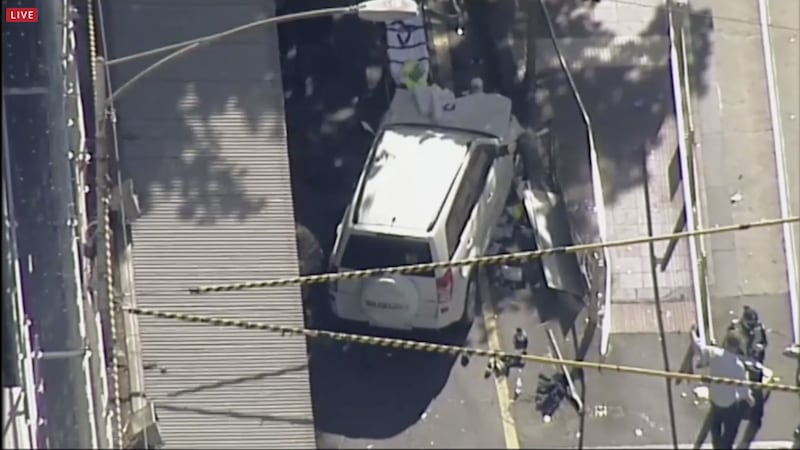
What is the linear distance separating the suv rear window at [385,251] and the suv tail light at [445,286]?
20 centimetres

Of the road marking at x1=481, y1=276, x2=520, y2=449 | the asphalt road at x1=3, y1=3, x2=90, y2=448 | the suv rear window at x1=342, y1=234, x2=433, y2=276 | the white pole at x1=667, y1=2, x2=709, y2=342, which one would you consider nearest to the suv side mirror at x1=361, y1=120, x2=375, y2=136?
the suv rear window at x1=342, y1=234, x2=433, y2=276

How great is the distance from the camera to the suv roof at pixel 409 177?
1895 cm

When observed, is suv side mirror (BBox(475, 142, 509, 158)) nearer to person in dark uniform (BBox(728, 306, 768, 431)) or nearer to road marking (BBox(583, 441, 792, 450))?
person in dark uniform (BBox(728, 306, 768, 431))

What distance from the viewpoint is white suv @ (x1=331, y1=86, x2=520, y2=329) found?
62.0 feet

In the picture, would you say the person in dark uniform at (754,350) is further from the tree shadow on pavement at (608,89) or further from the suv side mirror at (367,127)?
the suv side mirror at (367,127)

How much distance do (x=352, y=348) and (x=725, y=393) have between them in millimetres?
5174

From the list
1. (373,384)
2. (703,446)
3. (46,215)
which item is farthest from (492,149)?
(46,215)

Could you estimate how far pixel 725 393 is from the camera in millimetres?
19312

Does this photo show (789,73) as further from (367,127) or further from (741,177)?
(367,127)

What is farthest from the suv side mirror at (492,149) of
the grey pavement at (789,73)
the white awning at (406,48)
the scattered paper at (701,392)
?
the grey pavement at (789,73)

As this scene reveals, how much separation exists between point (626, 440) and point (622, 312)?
6.35ft

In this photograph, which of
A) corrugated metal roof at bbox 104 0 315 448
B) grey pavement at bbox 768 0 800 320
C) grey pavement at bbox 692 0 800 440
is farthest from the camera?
grey pavement at bbox 768 0 800 320

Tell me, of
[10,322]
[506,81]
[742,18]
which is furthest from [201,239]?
[742,18]

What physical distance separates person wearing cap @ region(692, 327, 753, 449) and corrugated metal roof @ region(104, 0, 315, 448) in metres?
5.67
